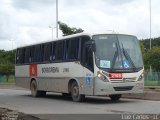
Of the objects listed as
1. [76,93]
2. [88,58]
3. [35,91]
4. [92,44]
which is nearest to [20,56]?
[35,91]

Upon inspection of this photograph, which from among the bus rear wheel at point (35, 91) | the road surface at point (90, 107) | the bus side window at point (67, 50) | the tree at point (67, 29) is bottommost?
the road surface at point (90, 107)

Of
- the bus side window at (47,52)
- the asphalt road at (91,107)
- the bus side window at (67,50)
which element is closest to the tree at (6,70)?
the bus side window at (47,52)

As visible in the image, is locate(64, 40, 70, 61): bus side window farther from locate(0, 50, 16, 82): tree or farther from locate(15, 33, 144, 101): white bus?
locate(0, 50, 16, 82): tree

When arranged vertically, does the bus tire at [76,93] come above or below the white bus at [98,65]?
below

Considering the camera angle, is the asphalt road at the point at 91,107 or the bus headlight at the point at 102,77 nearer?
the asphalt road at the point at 91,107

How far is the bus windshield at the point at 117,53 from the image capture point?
829 inches

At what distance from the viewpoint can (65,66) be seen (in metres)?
24.0

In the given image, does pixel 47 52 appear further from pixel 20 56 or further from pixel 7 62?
pixel 7 62

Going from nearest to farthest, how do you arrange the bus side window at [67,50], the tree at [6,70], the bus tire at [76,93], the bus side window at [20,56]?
the bus tire at [76,93] → the bus side window at [67,50] → the bus side window at [20,56] → the tree at [6,70]

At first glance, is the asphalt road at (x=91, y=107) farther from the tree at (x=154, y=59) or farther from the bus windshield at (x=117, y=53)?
the tree at (x=154, y=59)

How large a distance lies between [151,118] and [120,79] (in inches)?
307

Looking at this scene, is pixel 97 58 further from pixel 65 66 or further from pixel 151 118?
pixel 151 118

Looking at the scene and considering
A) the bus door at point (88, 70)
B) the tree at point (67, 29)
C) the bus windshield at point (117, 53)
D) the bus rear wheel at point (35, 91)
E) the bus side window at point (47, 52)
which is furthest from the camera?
the tree at point (67, 29)

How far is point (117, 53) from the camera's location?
21.2m
